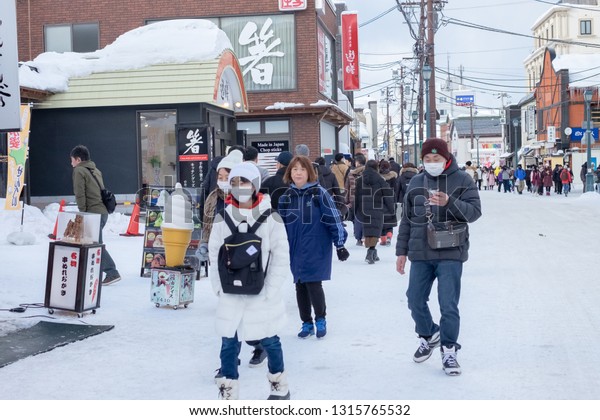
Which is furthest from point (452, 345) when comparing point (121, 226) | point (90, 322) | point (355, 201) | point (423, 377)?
point (121, 226)

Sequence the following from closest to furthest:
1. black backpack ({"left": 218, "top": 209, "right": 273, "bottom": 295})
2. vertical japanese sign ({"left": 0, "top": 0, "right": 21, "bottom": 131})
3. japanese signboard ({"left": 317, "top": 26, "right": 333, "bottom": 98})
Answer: black backpack ({"left": 218, "top": 209, "right": 273, "bottom": 295}), vertical japanese sign ({"left": 0, "top": 0, "right": 21, "bottom": 131}), japanese signboard ({"left": 317, "top": 26, "right": 333, "bottom": 98})

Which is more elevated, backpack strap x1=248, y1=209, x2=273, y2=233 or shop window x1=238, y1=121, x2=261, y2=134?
shop window x1=238, y1=121, x2=261, y2=134

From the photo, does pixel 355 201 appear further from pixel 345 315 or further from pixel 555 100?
pixel 555 100

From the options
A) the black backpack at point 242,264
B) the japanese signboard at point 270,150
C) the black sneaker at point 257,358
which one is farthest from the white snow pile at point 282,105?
the black backpack at point 242,264

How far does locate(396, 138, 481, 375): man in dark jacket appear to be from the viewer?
6043mm

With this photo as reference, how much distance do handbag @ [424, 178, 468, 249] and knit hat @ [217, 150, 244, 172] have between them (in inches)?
112

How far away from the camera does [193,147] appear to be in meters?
16.6

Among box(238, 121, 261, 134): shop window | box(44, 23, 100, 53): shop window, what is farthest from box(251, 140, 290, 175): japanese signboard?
box(44, 23, 100, 53): shop window

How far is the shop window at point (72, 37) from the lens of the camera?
27875 mm

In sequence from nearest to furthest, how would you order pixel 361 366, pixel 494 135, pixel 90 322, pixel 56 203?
pixel 361 366, pixel 90 322, pixel 56 203, pixel 494 135

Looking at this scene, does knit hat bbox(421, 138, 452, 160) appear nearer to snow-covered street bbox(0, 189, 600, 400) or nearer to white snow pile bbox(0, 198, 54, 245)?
snow-covered street bbox(0, 189, 600, 400)

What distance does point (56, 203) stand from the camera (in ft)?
65.9

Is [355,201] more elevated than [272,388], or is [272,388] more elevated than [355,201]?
[355,201]

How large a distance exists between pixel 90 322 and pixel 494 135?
110 meters
